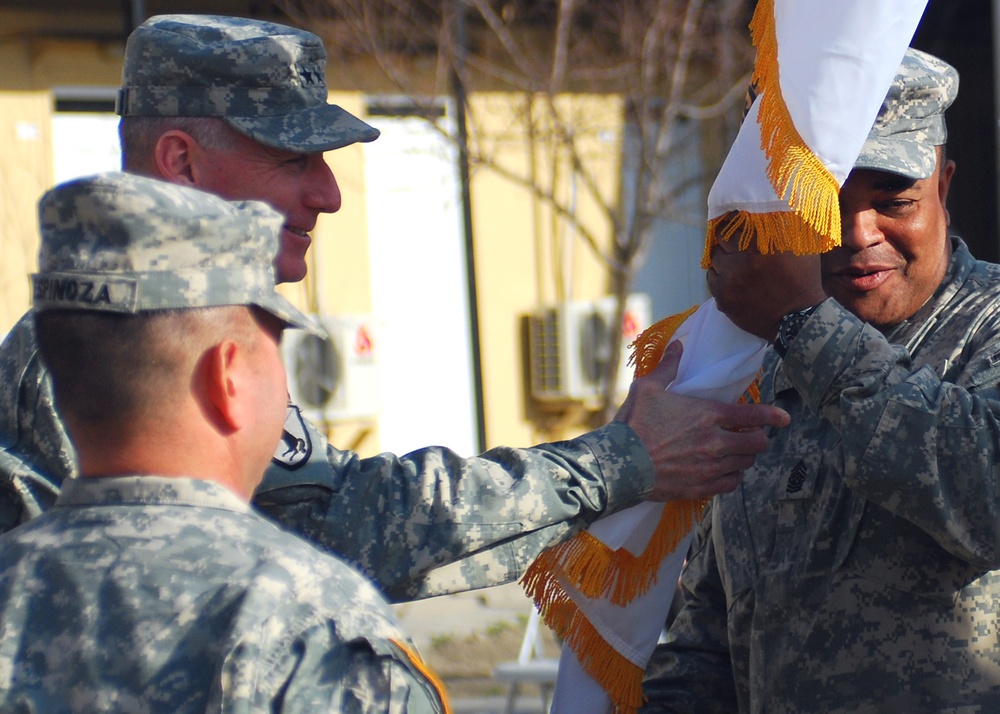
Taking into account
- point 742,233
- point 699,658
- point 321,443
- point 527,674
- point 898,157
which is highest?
point 898,157

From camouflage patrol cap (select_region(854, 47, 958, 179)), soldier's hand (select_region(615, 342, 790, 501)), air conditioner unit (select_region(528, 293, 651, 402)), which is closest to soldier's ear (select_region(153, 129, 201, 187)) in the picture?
soldier's hand (select_region(615, 342, 790, 501))

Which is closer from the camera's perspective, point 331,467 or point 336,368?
point 331,467

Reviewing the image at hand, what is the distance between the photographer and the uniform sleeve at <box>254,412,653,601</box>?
212 centimetres

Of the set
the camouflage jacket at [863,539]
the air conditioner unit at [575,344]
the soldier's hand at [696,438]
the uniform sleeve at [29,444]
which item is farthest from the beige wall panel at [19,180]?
the soldier's hand at [696,438]

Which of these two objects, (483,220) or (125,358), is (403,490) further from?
(483,220)

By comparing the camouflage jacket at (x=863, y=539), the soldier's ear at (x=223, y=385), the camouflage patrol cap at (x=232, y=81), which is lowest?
the camouflage jacket at (x=863, y=539)

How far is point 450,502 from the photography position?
2.15 m

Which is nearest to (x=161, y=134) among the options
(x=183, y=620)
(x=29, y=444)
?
(x=29, y=444)

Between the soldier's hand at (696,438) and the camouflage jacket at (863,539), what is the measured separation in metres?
0.18

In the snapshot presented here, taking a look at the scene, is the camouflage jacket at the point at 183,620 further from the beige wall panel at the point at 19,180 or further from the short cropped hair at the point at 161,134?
the beige wall panel at the point at 19,180

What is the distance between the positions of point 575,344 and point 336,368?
181 centimetres

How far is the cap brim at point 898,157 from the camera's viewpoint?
7.79 feet

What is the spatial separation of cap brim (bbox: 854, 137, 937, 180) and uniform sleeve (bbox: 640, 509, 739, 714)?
86 cm

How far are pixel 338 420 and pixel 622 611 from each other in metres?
6.17
